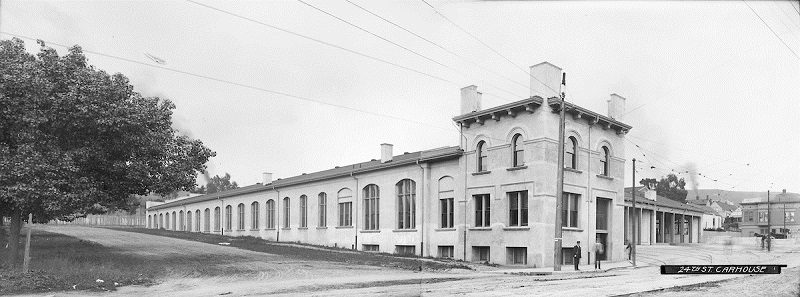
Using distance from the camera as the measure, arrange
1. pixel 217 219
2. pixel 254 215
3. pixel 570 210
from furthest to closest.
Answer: pixel 217 219
pixel 254 215
pixel 570 210

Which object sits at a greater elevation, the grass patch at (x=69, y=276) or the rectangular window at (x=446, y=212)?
the rectangular window at (x=446, y=212)

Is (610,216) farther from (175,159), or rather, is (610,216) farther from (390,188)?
(175,159)

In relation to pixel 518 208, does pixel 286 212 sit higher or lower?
lower

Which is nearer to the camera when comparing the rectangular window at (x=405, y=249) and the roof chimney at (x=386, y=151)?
the rectangular window at (x=405, y=249)

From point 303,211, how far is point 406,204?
46.9 feet

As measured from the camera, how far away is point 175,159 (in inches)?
1004

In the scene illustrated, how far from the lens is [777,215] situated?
1342 centimetres

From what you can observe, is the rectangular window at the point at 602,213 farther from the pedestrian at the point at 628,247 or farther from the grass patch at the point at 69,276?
the grass patch at the point at 69,276

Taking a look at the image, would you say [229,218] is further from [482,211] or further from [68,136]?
[68,136]

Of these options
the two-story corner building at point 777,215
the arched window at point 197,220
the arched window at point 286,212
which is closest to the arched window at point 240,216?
the arched window at point 286,212

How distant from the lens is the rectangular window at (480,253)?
3250 centimetres

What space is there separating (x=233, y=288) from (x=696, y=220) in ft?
192

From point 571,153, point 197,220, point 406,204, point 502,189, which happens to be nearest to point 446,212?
point 406,204
